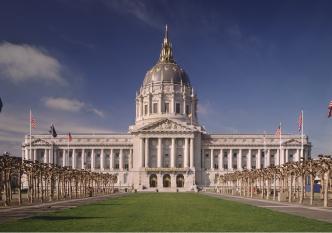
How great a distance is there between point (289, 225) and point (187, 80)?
165917 millimetres

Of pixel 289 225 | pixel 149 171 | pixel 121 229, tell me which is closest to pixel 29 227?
pixel 121 229

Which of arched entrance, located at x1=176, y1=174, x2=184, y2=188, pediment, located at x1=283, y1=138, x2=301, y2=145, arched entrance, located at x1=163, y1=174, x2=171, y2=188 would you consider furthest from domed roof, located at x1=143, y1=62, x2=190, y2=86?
pediment, located at x1=283, y1=138, x2=301, y2=145

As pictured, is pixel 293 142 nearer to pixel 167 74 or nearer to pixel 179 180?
pixel 179 180

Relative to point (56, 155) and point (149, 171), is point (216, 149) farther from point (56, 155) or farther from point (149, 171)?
point (56, 155)

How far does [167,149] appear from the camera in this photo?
166 m

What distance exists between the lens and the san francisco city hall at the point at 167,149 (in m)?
163

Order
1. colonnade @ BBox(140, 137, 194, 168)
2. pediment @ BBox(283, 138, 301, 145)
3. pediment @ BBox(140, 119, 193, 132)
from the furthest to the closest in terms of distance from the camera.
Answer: pediment @ BBox(283, 138, 301, 145), pediment @ BBox(140, 119, 193, 132), colonnade @ BBox(140, 137, 194, 168)

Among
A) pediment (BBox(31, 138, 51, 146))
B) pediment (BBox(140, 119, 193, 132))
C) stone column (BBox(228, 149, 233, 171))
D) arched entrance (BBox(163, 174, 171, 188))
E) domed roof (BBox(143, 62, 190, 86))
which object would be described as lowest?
arched entrance (BBox(163, 174, 171, 188))

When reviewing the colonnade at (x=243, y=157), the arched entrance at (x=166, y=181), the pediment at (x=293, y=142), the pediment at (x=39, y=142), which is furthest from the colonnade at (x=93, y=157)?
the pediment at (x=293, y=142)

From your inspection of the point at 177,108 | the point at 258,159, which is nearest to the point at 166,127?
the point at 177,108

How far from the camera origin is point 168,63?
641ft

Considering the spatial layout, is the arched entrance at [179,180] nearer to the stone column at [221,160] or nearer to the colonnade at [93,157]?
the stone column at [221,160]

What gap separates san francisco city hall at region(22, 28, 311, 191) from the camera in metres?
163

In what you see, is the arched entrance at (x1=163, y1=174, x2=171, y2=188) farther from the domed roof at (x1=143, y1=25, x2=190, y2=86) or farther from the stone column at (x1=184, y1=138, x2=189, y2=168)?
the domed roof at (x1=143, y1=25, x2=190, y2=86)
